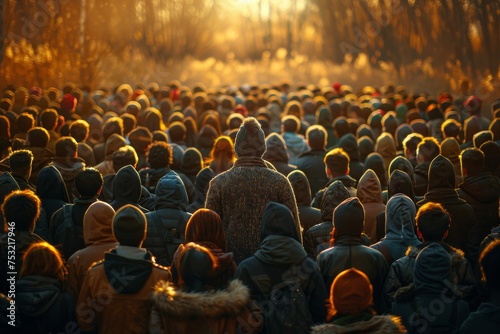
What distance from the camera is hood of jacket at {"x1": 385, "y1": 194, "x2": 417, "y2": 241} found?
28.7ft

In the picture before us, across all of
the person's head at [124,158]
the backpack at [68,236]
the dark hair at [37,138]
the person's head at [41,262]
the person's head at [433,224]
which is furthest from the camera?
the dark hair at [37,138]

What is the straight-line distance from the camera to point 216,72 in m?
55.9

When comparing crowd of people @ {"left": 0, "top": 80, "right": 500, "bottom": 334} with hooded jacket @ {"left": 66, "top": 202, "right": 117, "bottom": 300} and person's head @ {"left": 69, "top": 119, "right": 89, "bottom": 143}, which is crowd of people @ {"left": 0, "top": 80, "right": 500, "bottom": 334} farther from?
person's head @ {"left": 69, "top": 119, "right": 89, "bottom": 143}

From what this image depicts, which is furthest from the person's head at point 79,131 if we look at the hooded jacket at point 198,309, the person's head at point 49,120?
the hooded jacket at point 198,309

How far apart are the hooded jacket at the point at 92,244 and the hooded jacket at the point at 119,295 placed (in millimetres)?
803

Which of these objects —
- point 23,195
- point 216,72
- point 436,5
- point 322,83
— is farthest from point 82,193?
point 216,72

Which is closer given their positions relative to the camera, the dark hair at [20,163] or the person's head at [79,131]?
the dark hair at [20,163]

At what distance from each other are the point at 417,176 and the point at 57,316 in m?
5.41

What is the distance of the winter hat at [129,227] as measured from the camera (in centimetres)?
724

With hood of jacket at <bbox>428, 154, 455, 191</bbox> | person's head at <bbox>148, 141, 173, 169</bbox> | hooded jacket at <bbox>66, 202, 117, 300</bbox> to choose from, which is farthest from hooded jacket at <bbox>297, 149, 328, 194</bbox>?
hooded jacket at <bbox>66, 202, 117, 300</bbox>

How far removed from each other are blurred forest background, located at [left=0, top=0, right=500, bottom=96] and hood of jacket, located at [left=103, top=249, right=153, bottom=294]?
1901cm

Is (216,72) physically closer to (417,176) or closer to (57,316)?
(417,176)

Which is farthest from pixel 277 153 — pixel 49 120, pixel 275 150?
pixel 49 120

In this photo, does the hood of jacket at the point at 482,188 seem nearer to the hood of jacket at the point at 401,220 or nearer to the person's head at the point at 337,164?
the person's head at the point at 337,164
